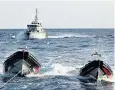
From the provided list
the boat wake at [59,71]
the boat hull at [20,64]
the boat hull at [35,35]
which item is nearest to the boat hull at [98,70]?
the boat wake at [59,71]

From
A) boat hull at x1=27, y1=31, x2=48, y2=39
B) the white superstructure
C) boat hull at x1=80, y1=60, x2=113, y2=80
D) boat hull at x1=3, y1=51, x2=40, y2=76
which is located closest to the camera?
boat hull at x1=80, y1=60, x2=113, y2=80

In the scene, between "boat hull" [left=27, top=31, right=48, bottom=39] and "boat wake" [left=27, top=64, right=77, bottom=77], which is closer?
"boat wake" [left=27, top=64, right=77, bottom=77]

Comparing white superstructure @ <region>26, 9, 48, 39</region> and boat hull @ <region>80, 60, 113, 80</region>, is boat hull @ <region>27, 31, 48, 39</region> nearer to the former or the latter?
white superstructure @ <region>26, 9, 48, 39</region>

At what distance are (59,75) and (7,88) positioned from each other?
800 cm

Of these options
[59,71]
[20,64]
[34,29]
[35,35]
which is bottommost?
[59,71]

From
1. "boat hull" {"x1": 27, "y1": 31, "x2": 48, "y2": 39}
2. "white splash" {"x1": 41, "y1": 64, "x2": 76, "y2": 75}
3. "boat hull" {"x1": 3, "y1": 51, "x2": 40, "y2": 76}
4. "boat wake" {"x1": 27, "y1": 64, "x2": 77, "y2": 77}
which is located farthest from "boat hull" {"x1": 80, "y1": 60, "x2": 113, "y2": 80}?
"boat hull" {"x1": 27, "y1": 31, "x2": 48, "y2": 39}

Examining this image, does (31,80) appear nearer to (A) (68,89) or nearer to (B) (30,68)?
(B) (30,68)

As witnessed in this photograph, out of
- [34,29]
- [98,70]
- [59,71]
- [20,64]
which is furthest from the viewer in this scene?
[34,29]

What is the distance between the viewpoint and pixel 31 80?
96.6 feet

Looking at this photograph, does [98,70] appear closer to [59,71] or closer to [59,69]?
[59,71]

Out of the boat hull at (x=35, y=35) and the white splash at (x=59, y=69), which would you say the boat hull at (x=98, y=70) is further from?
the boat hull at (x=35, y=35)

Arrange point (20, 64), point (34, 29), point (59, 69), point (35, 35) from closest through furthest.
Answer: point (20, 64) < point (59, 69) < point (34, 29) < point (35, 35)

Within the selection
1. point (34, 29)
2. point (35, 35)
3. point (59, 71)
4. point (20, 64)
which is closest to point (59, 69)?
point (59, 71)

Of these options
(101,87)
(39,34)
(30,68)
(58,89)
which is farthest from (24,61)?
(39,34)
